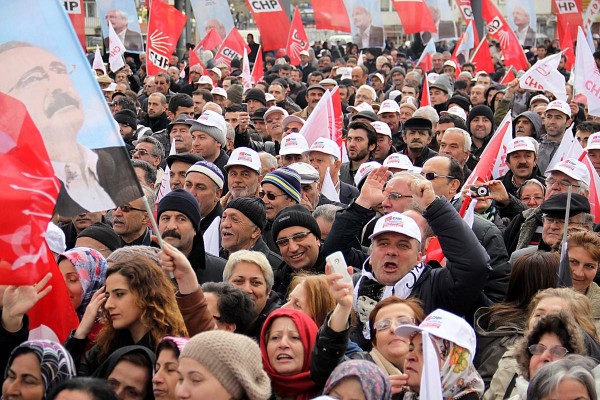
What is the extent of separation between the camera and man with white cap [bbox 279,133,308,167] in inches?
373

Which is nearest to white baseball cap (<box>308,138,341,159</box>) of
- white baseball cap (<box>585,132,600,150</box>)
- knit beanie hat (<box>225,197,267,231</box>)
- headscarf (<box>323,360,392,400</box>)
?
white baseball cap (<box>585,132,600,150</box>)

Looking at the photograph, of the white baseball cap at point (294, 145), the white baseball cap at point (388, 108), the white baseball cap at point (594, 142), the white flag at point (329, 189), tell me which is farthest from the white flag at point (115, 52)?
the white baseball cap at point (594, 142)

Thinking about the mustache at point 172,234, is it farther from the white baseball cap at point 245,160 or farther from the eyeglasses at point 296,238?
the white baseball cap at point 245,160

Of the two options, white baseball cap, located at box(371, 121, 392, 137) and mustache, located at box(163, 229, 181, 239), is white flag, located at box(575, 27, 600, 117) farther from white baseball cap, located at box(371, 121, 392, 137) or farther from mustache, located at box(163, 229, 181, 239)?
mustache, located at box(163, 229, 181, 239)

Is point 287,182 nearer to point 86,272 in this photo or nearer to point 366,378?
point 86,272

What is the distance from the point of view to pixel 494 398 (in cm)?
513

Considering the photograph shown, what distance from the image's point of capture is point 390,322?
5277 mm

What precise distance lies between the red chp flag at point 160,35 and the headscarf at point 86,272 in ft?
38.7

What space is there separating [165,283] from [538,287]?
1850mm

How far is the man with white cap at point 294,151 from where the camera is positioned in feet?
31.1

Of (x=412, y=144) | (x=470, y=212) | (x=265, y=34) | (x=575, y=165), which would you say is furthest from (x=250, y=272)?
(x=265, y=34)

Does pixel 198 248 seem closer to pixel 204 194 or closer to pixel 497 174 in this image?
pixel 204 194

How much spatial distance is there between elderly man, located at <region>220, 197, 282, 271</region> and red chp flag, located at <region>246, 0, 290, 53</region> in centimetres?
1315

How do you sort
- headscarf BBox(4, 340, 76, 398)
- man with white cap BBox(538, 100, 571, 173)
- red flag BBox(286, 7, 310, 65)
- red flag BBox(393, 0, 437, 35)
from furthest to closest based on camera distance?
red flag BBox(393, 0, 437, 35)
red flag BBox(286, 7, 310, 65)
man with white cap BBox(538, 100, 571, 173)
headscarf BBox(4, 340, 76, 398)
